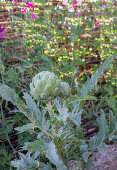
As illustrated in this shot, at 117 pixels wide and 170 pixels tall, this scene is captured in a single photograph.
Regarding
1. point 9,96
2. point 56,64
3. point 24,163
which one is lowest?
point 24,163

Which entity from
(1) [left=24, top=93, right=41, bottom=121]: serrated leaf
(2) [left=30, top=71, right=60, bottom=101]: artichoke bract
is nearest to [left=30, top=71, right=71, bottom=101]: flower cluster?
(2) [left=30, top=71, right=60, bottom=101]: artichoke bract

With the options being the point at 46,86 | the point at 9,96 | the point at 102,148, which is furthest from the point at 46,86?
the point at 102,148

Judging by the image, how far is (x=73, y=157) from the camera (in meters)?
0.79

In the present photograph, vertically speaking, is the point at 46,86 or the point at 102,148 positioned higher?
the point at 46,86

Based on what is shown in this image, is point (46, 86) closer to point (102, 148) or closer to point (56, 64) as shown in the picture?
point (102, 148)

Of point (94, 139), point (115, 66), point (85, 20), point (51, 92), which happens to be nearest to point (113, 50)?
point (115, 66)

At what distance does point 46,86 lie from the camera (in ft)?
1.97

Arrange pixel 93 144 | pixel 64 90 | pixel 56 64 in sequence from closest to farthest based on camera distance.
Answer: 1. pixel 64 90
2. pixel 93 144
3. pixel 56 64

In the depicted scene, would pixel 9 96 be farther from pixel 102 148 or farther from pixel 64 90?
pixel 102 148

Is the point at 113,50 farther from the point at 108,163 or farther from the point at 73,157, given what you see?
the point at 73,157

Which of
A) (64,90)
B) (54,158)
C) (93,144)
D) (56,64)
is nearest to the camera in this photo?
(54,158)

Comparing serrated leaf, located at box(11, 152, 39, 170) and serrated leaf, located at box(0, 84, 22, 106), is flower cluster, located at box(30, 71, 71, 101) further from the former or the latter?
serrated leaf, located at box(11, 152, 39, 170)

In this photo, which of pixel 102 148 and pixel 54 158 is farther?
pixel 102 148

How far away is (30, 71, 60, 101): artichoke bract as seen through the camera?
60 centimetres
